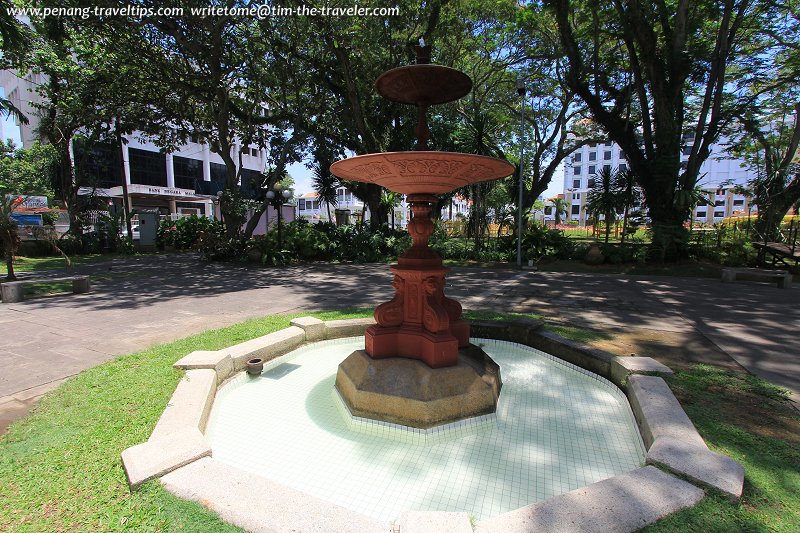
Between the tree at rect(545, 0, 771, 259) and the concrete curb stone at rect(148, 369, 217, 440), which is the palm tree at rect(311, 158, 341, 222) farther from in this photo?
the concrete curb stone at rect(148, 369, 217, 440)

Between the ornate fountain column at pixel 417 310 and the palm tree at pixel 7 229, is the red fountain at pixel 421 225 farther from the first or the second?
the palm tree at pixel 7 229

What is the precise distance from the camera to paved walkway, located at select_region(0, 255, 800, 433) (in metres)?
4.45

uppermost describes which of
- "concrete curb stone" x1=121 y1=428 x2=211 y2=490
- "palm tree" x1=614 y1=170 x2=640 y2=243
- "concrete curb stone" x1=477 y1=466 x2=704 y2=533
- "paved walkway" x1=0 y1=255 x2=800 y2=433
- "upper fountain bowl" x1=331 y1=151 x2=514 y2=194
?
"palm tree" x1=614 y1=170 x2=640 y2=243

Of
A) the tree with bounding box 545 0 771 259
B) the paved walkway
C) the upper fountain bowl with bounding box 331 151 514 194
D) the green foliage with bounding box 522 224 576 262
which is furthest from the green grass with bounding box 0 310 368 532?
the tree with bounding box 545 0 771 259

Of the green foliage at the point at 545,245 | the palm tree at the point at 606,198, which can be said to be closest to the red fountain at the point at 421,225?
the green foliage at the point at 545,245

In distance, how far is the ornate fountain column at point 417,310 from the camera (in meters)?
3.54

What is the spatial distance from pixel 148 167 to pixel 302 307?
135 ft

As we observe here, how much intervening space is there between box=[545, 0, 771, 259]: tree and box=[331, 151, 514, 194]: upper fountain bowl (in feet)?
39.1

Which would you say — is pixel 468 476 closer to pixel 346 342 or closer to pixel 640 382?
pixel 640 382

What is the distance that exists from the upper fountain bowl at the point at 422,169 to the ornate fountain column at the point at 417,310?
34cm

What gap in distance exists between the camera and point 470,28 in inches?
637

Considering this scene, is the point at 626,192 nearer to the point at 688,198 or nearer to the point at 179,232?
the point at 688,198

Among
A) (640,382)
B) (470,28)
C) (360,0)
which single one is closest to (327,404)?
(640,382)

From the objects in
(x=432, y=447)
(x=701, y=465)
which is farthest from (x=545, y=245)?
(x=701, y=465)
